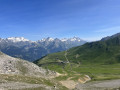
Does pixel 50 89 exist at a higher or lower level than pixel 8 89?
lower

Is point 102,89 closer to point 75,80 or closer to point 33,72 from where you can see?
point 75,80

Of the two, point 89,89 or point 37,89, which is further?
point 89,89

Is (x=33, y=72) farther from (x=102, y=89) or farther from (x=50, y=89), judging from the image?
(x=102, y=89)

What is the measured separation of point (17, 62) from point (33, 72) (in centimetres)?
1354

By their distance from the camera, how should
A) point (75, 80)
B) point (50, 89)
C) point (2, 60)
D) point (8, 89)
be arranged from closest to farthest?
point (8, 89) → point (50, 89) → point (2, 60) → point (75, 80)

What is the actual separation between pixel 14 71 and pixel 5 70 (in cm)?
563

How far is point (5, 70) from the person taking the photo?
9438cm

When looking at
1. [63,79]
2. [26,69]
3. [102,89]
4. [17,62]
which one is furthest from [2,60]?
[102,89]

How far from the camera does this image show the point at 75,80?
12775cm

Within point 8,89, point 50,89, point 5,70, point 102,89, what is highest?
point 5,70

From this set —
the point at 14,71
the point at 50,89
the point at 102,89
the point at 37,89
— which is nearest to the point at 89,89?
the point at 102,89

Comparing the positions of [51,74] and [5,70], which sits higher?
[5,70]

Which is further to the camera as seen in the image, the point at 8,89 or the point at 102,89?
the point at 102,89

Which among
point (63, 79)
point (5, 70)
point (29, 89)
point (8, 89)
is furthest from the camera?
point (63, 79)
